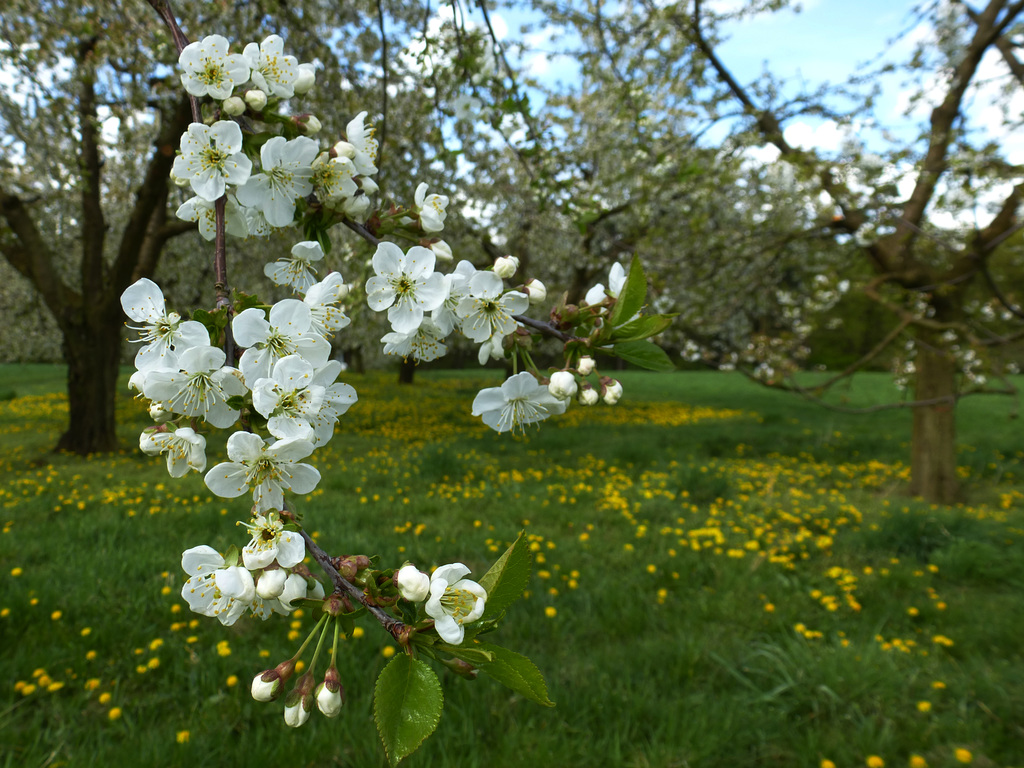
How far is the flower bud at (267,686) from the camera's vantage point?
779 millimetres

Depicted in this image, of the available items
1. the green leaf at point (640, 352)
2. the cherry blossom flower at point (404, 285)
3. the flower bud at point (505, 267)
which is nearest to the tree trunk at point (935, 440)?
the green leaf at point (640, 352)

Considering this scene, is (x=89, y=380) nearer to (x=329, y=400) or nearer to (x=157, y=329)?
(x=157, y=329)

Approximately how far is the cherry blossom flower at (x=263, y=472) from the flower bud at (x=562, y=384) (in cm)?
36

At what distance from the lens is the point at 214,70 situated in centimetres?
92

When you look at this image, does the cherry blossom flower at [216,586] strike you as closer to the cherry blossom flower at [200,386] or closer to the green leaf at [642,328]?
the cherry blossom flower at [200,386]

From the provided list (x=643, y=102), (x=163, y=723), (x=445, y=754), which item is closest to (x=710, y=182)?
(x=643, y=102)

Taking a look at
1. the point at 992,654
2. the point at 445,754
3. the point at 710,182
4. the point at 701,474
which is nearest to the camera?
the point at 445,754

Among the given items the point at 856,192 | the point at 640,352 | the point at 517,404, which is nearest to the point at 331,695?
the point at 517,404

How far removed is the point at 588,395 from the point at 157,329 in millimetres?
630

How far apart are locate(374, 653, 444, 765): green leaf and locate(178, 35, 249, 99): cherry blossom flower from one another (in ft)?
2.82

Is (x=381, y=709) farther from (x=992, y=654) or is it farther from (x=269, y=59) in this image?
(x=992, y=654)

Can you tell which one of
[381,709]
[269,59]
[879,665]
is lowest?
[879,665]

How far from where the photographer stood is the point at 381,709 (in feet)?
2.20

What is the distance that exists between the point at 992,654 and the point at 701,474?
270cm
